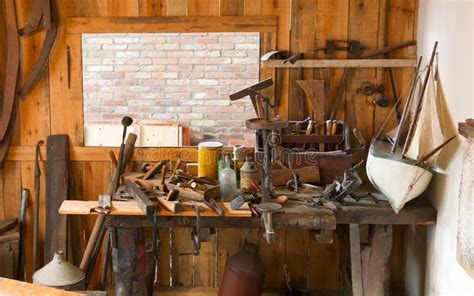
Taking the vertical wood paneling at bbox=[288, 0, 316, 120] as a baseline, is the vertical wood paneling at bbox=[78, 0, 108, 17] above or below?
above

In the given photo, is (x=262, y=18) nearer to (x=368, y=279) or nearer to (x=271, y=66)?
(x=271, y=66)

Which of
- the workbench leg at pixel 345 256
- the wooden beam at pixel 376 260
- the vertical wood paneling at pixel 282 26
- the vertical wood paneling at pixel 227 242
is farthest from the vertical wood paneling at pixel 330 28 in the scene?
the vertical wood paneling at pixel 227 242

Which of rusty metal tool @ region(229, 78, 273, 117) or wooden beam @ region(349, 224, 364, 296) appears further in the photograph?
rusty metal tool @ region(229, 78, 273, 117)

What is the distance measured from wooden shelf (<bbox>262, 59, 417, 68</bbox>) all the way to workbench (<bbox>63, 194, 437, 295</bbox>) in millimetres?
798

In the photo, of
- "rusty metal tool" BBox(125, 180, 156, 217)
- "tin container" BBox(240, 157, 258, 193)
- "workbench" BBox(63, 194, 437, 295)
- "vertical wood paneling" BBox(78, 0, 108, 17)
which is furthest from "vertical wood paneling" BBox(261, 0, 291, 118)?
"rusty metal tool" BBox(125, 180, 156, 217)

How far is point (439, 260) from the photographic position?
8.87 ft

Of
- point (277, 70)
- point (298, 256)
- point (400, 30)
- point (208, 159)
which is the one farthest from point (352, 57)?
point (298, 256)

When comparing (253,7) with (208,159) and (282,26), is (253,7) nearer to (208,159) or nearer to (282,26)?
(282,26)

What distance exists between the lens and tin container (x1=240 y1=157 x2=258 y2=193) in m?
2.83

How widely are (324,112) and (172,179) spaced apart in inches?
37.3

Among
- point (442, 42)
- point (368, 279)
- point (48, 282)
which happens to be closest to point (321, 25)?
point (442, 42)

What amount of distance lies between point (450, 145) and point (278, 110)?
104 cm

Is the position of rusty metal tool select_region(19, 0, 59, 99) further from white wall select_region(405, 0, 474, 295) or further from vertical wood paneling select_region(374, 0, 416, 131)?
white wall select_region(405, 0, 474, 295)

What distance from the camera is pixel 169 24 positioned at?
10.5ft
